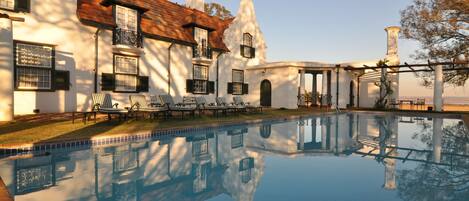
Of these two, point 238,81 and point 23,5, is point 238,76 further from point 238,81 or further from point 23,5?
point 23,5

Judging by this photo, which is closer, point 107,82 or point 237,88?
point 107,82

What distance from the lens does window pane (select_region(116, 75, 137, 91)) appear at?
14.1m

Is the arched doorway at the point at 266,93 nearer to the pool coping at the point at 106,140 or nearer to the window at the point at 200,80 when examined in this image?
the window at the point at 200,80

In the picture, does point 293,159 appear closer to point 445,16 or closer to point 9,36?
point 9,36

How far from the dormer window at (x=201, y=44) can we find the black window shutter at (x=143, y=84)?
13.7 ft

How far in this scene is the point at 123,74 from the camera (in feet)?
46.6

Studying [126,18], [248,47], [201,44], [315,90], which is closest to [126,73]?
[126,18]

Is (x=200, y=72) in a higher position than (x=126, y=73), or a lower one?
higher

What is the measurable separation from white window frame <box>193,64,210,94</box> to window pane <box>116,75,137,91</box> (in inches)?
178

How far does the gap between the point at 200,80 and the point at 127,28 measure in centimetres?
606

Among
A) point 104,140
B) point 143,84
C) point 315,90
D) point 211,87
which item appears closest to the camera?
point 104,140

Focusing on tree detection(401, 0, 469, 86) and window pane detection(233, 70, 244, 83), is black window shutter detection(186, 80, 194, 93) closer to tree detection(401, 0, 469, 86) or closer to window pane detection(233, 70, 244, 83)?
window pane detection(233, 70, 244, 83)

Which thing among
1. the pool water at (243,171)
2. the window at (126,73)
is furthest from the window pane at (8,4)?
the pool water at (243,171)

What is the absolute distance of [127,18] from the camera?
1425 centimetres
